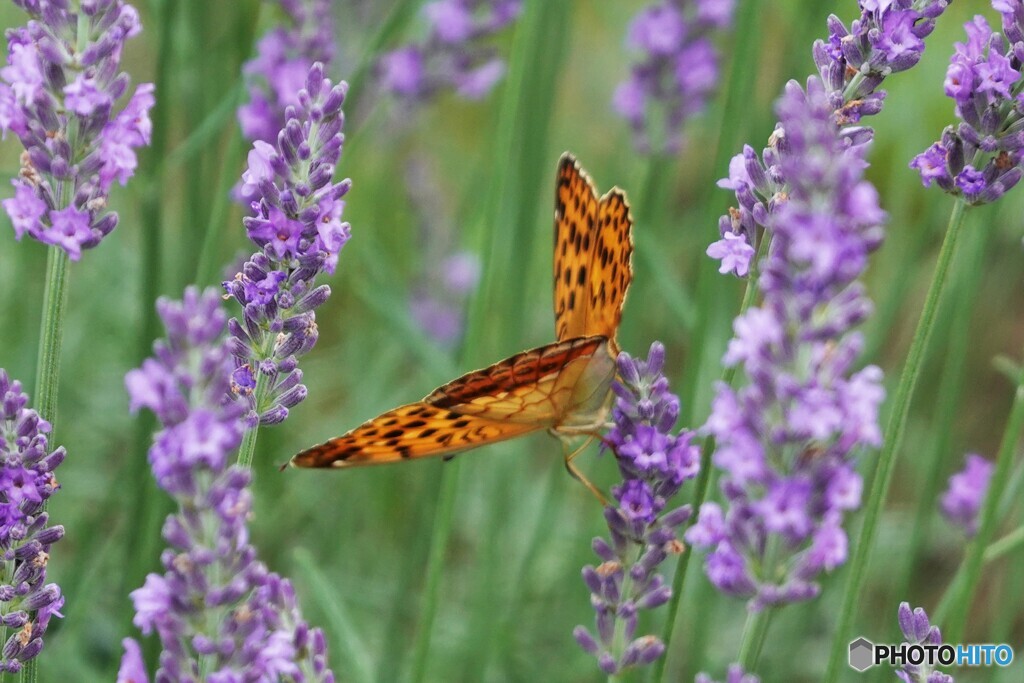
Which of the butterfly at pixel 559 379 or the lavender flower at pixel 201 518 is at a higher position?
the butterfly at pixel 559 379

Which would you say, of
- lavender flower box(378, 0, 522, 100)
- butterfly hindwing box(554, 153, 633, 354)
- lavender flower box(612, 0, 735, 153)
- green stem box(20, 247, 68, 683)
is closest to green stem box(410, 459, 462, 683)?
butterfly hindwing box(554, 153, 633, 354)

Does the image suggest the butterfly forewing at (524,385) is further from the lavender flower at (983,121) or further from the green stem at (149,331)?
the green stem at (149,331)

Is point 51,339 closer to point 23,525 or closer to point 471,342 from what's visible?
point 23,525

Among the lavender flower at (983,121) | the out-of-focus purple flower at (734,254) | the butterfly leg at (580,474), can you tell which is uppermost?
the lavender flower at (983,121)

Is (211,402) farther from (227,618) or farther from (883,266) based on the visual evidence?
(883,266)

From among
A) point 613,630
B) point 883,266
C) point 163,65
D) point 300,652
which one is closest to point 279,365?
point 300,652

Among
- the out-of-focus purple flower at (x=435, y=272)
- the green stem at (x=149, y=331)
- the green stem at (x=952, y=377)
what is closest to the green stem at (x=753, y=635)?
the green stem at (x=952, y=377)
